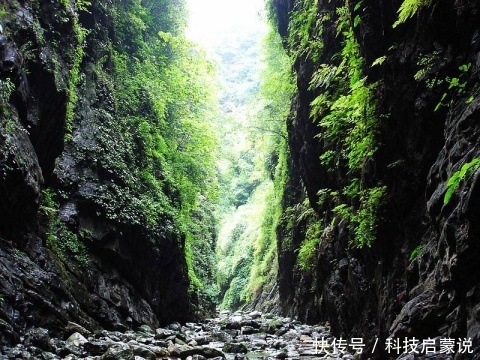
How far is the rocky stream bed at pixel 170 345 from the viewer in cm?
663

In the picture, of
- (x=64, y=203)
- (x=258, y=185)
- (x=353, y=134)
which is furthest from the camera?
(x=258, y=185)

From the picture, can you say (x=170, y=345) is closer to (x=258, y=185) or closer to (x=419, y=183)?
(x=419, y=183)

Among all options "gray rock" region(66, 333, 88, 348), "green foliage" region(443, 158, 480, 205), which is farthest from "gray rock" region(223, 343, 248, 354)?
"green foliage" region(443, 158, 480, 205)

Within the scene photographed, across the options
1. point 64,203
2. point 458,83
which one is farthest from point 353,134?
point 64,203

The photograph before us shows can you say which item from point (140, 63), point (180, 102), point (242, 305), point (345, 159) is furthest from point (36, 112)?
point (242, 305)

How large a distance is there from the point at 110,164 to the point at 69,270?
3.91 metres

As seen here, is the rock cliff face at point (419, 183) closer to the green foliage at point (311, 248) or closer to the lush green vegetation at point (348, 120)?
the lush green vegetation at point (348, 120)

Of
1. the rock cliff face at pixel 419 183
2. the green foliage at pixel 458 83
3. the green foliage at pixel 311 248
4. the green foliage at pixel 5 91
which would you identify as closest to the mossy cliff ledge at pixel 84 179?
the green foliage at pixel 5 91

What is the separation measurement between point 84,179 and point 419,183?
882cm

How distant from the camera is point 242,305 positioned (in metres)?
31.1

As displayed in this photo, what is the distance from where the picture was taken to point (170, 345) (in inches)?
342

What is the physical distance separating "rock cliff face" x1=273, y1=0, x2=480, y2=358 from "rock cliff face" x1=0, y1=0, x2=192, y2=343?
565cm

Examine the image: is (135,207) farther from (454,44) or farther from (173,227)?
(454,44)

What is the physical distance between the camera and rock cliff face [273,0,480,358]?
3.93 meters
